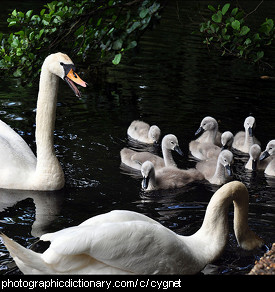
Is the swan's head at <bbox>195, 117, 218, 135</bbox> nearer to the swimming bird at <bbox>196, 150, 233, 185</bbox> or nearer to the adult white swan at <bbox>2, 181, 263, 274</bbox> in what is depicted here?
the swimming bird at <bbox>196, 150, 233, 185</bbox>

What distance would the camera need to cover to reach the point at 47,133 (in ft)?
25.7

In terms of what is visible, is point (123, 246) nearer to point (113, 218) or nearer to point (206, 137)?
point (113, 218)

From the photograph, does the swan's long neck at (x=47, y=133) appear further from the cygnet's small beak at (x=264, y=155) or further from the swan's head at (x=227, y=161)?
the cygnet's small beak at (x=264, y=155)

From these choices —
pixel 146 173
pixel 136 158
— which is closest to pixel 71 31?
pixel 136 158

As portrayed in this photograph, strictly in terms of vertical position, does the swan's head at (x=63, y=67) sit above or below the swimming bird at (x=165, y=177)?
above

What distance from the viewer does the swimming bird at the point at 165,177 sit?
7910mm

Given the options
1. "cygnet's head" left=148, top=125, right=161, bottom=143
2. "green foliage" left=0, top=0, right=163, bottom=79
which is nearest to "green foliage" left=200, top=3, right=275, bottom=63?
"green foliage" left=0, top=0, right=163, bottom=79

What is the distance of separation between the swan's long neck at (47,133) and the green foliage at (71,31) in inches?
44.9

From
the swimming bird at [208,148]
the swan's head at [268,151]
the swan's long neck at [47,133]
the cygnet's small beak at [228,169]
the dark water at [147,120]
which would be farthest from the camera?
the swimming bird at [208,148]

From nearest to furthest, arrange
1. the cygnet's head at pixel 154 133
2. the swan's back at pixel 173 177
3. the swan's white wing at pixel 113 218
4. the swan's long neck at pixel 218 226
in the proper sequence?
the swan's white wing at pixel 113 218 < the swan's long neck at pixel 218 226 < the swan's back at pixel 173 177 < the cygnet's head at pixel 154 133

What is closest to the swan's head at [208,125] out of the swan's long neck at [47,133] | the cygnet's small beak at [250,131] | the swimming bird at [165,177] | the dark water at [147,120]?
the dark water at [147,120]

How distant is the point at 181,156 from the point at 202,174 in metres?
1.00
